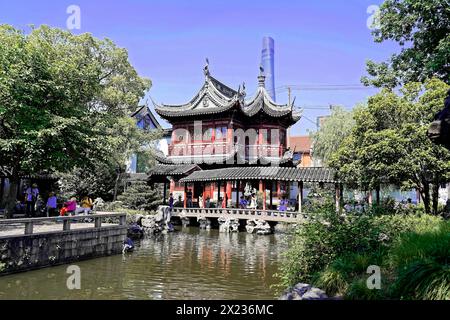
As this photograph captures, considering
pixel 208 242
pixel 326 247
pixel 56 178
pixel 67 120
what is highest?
pixel 67 120

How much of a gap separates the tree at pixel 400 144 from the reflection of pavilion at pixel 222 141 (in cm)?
1266

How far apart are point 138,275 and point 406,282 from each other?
7.77m

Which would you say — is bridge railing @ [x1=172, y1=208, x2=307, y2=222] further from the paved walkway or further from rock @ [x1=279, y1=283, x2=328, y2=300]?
rock @ [x1=279, y1=283, x2=328, y2=300]

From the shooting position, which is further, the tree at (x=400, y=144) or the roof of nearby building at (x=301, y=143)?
the roof of nearby building at (x=301, y=143)

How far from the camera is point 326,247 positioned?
7969 mm

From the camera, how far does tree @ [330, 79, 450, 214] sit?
1388 cm

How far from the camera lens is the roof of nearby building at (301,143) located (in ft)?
158

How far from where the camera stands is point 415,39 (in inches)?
624

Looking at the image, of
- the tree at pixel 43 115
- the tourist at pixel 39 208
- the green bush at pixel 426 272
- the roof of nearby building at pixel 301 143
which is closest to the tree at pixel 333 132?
the roof of nearby building at pixel 301 143

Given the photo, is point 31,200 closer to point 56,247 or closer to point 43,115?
point 43,115

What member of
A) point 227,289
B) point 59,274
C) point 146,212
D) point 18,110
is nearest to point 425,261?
point 227,289

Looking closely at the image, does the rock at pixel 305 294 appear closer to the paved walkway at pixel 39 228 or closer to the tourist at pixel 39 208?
the paved walkway at pixel 39 228

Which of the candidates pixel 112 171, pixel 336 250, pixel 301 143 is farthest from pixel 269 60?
pixel 336 250

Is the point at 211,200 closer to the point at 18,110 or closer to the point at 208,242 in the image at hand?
the point at 208,242
